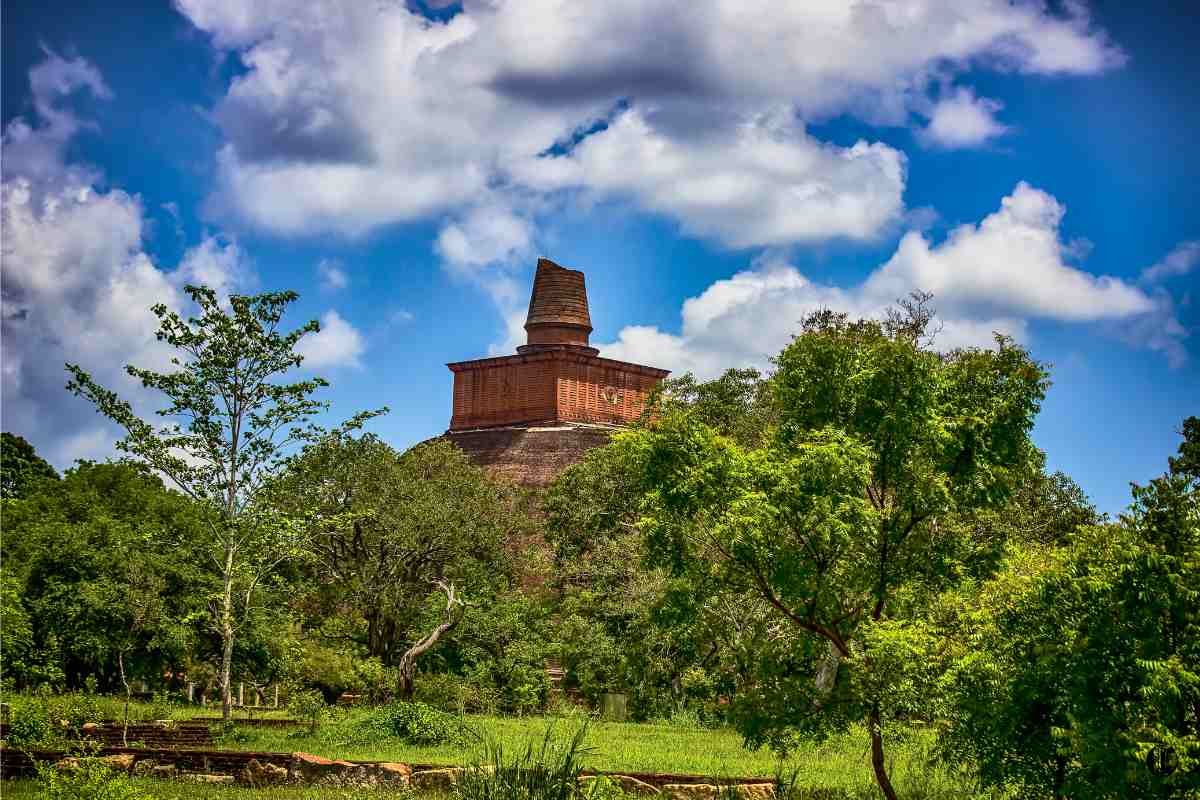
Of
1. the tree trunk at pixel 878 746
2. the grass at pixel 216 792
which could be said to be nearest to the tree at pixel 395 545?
the grass at pixel 216 792

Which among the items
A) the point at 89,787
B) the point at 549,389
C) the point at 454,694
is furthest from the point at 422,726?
the point at 549,389

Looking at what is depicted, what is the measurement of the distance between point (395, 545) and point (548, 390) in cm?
2231

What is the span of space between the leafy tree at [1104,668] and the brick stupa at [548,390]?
36256 mm

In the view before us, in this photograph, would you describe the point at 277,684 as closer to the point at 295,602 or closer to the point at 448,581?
the point at 295,602

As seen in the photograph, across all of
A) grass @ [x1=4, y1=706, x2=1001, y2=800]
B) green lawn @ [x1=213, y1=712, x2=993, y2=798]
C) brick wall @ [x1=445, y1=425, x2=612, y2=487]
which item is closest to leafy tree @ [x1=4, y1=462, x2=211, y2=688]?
grass @ [x1=4, y1=706, x2=1001, y2=800]

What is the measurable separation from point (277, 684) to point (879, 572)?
61.1 ft

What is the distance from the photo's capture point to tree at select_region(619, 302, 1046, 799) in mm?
12469

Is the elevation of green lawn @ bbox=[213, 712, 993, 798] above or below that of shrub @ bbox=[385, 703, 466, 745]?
below

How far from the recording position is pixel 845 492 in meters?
12.5

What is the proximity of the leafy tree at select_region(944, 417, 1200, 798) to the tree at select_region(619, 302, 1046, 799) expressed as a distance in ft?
7.41

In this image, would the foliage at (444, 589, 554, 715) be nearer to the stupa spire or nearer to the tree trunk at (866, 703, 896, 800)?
the tree trunk at (866, 703, 896, 800)

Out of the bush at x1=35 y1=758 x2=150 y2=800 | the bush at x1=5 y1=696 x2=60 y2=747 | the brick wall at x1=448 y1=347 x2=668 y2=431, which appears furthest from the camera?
the brick wall at x1=448 y1=347 x2=668 y2=431

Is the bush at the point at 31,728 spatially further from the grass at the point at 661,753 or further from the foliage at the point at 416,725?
the foliage at the point at 416,725

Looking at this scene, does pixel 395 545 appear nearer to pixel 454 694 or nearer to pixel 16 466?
pixel 454 694
